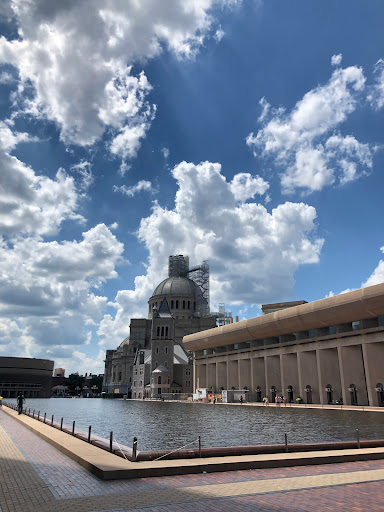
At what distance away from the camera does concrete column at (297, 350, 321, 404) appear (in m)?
73.2

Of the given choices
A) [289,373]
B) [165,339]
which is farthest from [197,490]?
[165,339]

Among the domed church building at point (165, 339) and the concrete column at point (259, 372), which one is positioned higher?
the domed church building at point (165, 339)

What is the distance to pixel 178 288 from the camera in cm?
15112

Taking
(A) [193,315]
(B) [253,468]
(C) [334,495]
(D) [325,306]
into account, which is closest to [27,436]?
(B) [253,468]

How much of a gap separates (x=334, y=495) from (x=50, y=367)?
178363 millimetres

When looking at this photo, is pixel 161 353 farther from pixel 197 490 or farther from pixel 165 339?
Result: pixel 197 490

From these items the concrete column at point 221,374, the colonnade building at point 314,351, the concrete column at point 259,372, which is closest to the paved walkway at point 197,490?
the colonnade building at point 314,351

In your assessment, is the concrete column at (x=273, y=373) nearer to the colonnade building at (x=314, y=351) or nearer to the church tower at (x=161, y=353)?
the colonnade building at (x=314, y=351)

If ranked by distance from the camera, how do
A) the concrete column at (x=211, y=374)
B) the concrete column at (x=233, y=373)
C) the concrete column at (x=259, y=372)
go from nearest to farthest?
the concrete column at (x=259, y=372)
the concrete column at (x=233, y=373)
the concrete column at (x=211, y=374)

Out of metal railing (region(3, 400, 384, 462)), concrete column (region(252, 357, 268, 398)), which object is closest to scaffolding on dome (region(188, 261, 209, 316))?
concrete column (region(252, 357, 268, 398))

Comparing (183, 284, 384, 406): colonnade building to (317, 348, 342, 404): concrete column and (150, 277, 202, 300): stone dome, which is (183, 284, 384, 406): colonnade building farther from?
(150, 277, 202, 300): stone dome

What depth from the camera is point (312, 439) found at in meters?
21.2

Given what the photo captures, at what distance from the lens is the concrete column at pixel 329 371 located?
229 feet

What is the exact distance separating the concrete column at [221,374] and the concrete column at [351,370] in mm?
38861
